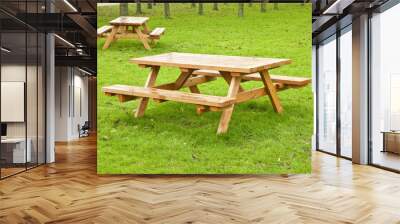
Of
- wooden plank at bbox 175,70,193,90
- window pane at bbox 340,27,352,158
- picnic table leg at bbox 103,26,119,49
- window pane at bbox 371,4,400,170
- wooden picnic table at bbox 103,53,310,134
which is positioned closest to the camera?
wooden picnic table at bbox 103,53,310,134

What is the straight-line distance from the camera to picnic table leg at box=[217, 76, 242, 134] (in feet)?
20.3

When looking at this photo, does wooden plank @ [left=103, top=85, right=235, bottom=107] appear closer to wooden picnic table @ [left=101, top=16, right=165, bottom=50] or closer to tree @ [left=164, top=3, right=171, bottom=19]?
wooden picnic table @ [left=101, top=16, right=165, bottom=50]

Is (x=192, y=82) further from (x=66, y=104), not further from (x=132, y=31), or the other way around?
(x=66, y=104)

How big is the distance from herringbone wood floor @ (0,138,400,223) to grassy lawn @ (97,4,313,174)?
0.26 metres

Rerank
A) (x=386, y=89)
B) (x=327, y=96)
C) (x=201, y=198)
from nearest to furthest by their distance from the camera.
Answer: (x=201, y=198) < (x=386, y=89) < (x=327, y=96)

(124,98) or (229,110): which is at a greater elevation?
(124,98)

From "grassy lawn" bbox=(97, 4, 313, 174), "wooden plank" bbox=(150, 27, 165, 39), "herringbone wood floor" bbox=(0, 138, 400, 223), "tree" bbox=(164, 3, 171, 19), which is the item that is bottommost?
"herringbone wood floor" bbox=(0, 138, 400, 223)

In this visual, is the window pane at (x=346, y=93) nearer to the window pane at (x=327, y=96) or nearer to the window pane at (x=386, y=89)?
the window pane at (x=327, y=96)

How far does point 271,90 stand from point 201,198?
7.12 feet

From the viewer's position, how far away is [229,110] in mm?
6363

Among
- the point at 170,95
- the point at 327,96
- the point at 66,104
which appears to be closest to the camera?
the point at 170,95

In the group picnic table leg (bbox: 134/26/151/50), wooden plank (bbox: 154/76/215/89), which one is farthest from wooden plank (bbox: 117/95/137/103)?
picnic table leg (bbox: 134/26/151/50)

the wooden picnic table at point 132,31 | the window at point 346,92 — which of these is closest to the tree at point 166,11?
the wooden picnic table at point 132,31

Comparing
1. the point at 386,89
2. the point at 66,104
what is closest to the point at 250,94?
the point at 386,89
